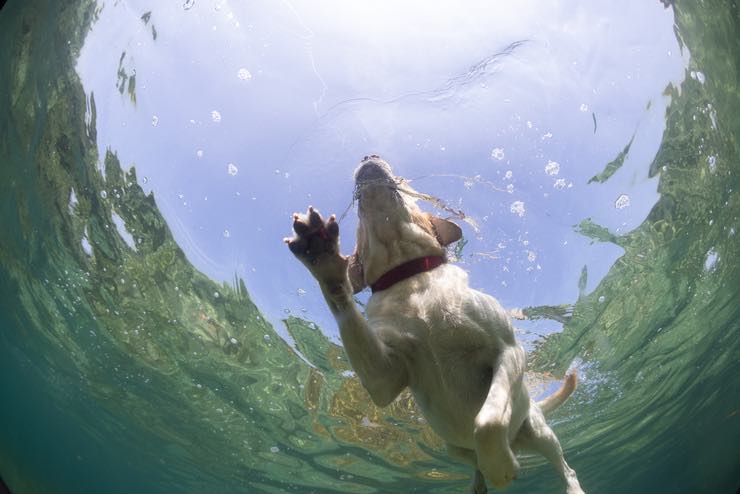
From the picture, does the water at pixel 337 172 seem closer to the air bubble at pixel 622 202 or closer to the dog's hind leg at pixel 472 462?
the air bubble at pixel 622 202

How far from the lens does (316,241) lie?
9.40ft

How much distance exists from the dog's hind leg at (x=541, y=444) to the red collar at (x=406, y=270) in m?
1.78

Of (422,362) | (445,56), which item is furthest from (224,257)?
(422,362)

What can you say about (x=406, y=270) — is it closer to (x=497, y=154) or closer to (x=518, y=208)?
(x=497, y=154)

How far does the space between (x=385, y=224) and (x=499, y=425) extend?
64.9 inches

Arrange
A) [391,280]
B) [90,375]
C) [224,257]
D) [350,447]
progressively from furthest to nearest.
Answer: [90,375] < [350,447] < [224,257] < [391,280]

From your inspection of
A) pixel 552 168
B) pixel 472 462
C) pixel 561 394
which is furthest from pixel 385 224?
pixel 552 168

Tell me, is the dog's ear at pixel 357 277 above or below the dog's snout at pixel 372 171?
below

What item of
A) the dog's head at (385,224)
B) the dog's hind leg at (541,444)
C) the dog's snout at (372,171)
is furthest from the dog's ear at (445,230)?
the dog's hind leg at (541,444)

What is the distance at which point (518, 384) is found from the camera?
3607mm

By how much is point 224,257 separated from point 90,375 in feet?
28.1

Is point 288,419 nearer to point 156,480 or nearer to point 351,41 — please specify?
point 351,41

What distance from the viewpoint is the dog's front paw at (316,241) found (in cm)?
284

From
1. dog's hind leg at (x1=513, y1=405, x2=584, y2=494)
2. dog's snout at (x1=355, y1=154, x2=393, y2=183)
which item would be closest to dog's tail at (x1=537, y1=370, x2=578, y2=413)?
dog's hind leg at (x1=513, y1=405, x2=584, y2=494)
